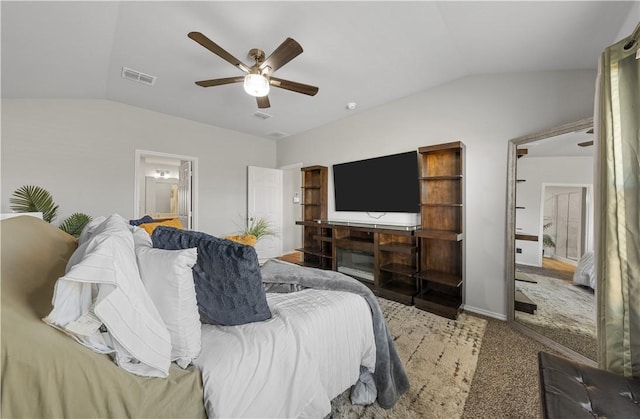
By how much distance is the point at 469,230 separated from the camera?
279 centimetres

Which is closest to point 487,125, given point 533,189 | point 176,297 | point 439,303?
point 533,189

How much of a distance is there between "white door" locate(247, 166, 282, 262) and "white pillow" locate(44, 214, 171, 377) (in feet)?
13.7

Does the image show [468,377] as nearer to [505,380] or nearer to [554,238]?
[505,380]

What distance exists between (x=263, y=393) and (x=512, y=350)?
83.9 inches

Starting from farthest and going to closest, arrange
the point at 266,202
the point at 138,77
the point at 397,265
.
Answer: the point at 266,202 → the point at 397,265 → the point at 138,77

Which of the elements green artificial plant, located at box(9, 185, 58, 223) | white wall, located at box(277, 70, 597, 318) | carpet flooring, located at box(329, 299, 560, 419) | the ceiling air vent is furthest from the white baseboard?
green artificial plant, located at box(9, 185, 58, 223)

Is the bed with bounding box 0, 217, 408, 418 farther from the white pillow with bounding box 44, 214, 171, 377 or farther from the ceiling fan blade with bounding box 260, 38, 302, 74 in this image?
the ceiling fan blade with bounding box 260, 38, 302, 74

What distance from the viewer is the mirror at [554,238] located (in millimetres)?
1769

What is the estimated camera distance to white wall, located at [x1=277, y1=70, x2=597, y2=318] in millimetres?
2246

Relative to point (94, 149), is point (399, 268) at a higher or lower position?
lower

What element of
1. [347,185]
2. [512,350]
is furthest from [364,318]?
[347,185]

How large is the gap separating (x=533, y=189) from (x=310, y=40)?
247 cm

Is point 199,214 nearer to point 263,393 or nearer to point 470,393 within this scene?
point 263,393

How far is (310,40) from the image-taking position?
2.24m
